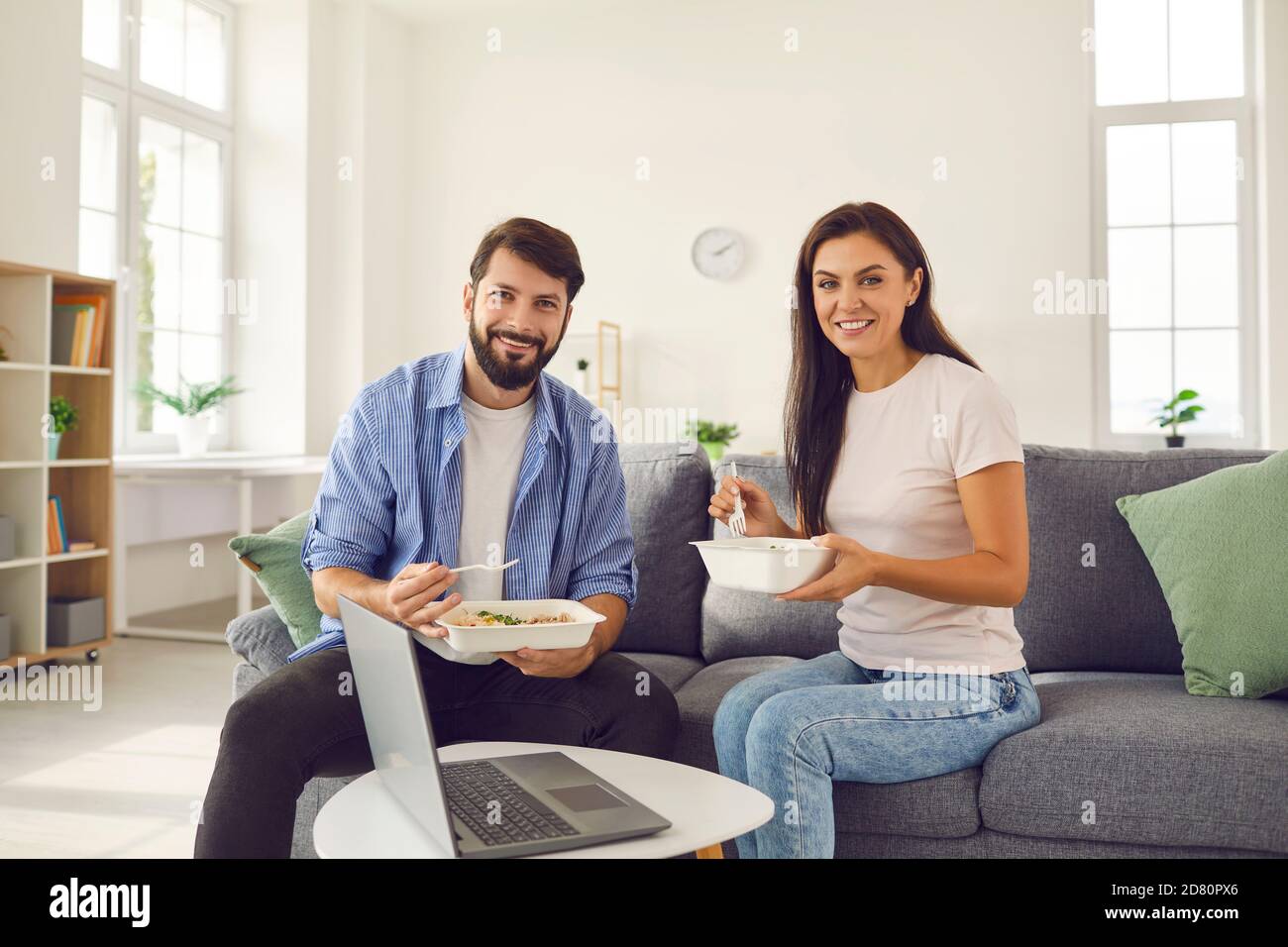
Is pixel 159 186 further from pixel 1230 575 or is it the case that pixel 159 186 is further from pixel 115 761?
pixel 1230 575

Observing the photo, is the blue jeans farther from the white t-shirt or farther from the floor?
the floor

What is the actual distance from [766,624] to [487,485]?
0.66 metres

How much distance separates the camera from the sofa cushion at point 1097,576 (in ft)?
6.31

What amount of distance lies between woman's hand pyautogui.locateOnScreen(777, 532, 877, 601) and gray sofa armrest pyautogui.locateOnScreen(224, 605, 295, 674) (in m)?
0.94

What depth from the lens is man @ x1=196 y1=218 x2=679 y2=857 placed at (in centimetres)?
152

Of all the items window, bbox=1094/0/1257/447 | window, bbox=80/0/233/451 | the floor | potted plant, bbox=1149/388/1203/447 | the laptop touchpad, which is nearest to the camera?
the laptop touchpad

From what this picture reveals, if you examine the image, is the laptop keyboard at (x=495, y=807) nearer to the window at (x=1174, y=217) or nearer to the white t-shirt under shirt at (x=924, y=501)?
the white t-shirt under shirt at (x=924, y=501)

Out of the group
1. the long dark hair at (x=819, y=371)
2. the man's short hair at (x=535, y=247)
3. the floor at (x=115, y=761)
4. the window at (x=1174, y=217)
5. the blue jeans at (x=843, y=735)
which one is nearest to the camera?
the blue jeans at (x=843, y=735)

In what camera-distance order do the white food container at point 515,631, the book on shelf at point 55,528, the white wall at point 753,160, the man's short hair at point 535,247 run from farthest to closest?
the white wall at point 753,160
the book on shelf at point 55,528
the man's short hair at point 535,247
the white food container at point 515,631

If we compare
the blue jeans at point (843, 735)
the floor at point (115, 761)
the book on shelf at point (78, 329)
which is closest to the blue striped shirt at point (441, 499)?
the blue jeans at point (843, 735)

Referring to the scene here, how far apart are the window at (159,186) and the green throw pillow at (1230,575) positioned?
470 centimetres

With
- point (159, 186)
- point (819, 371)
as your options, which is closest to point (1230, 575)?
point (819, 371)

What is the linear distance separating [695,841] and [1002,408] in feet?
2.66

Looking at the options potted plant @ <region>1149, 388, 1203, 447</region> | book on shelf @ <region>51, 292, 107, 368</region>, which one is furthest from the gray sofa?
potted plant @ <region>1149, 388, 1203, 447</region>
